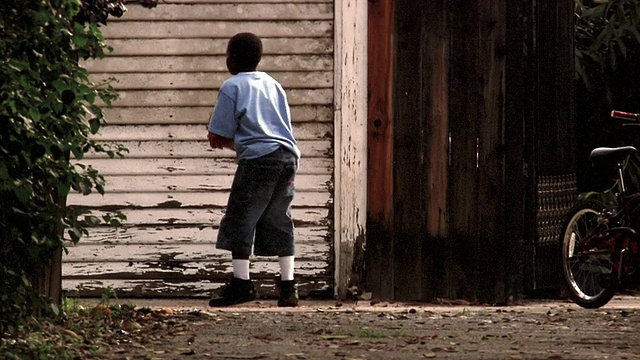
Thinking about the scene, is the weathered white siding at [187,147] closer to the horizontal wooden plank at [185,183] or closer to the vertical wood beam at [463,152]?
the horizontal wooden plank at [185,183]

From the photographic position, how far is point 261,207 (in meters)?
8.85

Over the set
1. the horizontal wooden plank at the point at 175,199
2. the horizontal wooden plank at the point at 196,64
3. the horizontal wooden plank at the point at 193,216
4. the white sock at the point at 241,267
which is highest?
the horizontal wooden plank at the point at 196,64

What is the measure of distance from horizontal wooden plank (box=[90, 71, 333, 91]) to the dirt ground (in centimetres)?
174

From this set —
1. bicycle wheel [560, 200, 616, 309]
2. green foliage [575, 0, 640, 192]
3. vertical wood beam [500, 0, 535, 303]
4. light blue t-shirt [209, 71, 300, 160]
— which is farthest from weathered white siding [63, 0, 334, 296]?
green foliage [575, 0, 640, 192]

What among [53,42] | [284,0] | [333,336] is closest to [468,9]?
[284,0]

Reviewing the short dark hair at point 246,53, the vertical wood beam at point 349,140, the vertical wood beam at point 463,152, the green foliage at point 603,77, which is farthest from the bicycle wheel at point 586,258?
the green foliage at point 603,77

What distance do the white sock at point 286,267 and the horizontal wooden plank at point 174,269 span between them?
141 cm

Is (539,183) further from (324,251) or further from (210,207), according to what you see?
(210,207)

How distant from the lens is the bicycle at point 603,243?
9000 mm

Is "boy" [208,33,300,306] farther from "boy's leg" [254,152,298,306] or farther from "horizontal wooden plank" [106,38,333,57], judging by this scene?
"horizontal wooden plank" [106,38,333,57]

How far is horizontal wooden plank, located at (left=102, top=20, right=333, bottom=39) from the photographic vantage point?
10.3m

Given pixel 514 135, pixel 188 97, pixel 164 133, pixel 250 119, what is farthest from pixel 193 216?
pixel 514 135

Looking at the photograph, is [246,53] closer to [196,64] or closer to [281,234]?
[281,234]

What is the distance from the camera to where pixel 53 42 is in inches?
259
